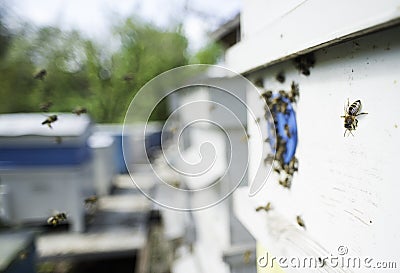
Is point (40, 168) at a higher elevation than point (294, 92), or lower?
lower

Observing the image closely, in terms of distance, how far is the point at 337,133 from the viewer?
29.2 inches

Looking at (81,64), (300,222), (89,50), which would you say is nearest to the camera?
(300,222)

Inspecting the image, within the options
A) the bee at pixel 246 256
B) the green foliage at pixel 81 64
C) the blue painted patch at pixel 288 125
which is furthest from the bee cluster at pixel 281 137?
the green foliage at pixel 81 64

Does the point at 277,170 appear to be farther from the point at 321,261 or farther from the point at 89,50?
the point at 89,50

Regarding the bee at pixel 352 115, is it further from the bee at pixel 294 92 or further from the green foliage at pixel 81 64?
the green foliage at pixel 81 64

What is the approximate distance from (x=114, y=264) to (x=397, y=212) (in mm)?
3559

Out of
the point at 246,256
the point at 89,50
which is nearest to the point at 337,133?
the point at 246,256

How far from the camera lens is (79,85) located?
7090mm

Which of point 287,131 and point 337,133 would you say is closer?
point 337,133

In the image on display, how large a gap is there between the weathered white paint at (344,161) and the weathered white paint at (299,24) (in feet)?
0.04

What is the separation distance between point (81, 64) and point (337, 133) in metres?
5.57

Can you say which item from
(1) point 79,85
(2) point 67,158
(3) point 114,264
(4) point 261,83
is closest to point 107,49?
(1) point 79,85

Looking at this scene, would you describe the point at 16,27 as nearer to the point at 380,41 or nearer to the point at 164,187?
the point at 164,187

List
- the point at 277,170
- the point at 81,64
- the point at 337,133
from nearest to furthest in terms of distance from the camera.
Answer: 1. the point at 337,133
2. the point at 277,170
3. the point at 81,64
